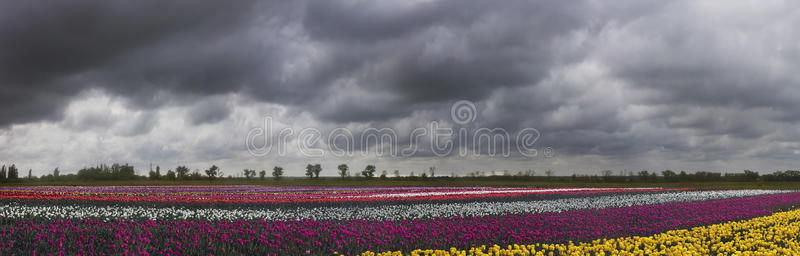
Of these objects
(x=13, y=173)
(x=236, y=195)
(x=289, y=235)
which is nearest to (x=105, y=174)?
(x=13, y=173)

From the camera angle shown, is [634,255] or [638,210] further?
[638,210]

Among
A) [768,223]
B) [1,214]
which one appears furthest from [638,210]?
[1,214]

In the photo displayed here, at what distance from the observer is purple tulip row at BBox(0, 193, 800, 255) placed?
9.26 metres

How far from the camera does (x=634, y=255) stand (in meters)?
9.05

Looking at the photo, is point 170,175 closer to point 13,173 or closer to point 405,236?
point 13,173

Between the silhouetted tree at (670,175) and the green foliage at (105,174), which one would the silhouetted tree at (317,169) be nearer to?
the green foliage at (105,174)

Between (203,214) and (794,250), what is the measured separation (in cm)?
1483

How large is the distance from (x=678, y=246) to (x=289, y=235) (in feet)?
24.6

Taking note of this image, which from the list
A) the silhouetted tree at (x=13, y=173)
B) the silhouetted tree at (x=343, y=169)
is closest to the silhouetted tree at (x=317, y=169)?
the silhouetted tree at (x=343, y=169)

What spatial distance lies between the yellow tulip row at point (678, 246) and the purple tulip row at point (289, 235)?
0.66 meters

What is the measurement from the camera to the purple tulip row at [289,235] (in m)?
9.26

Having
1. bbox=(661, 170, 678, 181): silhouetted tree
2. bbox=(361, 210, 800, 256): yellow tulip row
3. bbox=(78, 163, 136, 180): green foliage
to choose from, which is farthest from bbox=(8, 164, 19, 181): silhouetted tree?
bbox=(661, 170, 678, 181): silhouetted tree

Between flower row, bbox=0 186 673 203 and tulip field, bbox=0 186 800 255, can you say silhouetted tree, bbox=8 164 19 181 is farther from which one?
tulip field, bbox=0 186 800 255

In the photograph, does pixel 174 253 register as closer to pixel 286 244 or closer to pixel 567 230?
pixel 286 244
